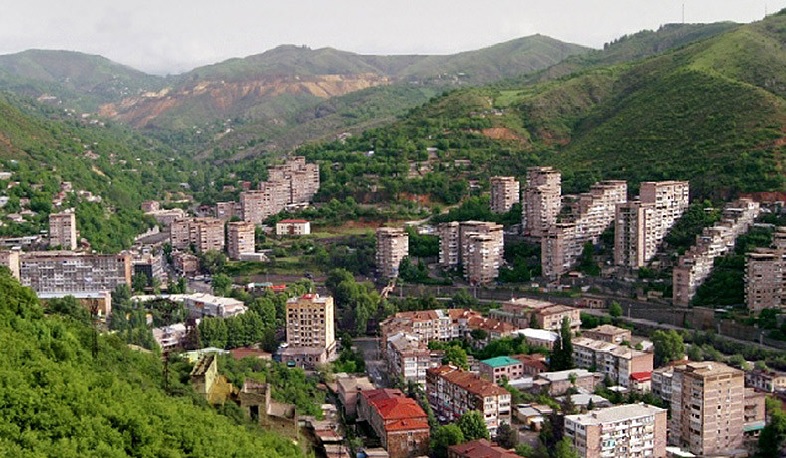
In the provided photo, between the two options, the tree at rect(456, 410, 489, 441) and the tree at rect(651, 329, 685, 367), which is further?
the tree at rect(651, 329, 685, 367)

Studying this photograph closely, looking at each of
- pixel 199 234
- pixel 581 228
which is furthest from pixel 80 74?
pixel 581 228

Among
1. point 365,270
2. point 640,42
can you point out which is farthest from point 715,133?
point 640,42

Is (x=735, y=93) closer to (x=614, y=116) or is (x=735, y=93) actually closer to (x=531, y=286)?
(x=614, y=116)

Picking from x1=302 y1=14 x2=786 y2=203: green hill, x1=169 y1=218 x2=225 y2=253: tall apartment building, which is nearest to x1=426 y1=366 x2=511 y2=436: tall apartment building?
x1=302 y1=14 x2=786 y2=203: green hill

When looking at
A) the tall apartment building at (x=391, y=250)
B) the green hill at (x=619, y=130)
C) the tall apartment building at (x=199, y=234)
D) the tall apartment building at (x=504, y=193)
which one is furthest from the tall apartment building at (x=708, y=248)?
the tall apartment building at (x=199, y=234)

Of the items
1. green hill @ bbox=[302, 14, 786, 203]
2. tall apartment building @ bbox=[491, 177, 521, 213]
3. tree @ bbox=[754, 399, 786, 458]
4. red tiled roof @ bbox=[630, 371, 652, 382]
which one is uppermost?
green hill @ bbox=[302, 14, 786, 203]

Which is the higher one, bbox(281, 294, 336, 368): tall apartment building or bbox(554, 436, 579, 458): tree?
bbox(281, 294, 336, 368): tall apartment building

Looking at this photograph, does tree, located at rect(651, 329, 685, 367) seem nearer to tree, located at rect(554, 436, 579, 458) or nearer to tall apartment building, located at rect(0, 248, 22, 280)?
tree, located at rect(554, 436, 579, 458)
